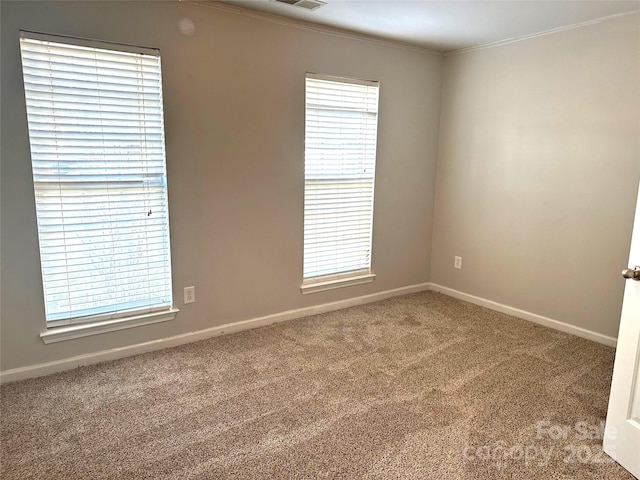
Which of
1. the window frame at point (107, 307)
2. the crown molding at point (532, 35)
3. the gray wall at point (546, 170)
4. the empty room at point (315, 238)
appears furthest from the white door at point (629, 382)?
the window frame at point (107, 307)

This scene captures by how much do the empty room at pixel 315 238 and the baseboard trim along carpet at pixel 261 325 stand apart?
0.02 metres

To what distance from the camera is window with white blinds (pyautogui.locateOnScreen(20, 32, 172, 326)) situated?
2.44m

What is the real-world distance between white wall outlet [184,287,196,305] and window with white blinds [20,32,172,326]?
0.20 m

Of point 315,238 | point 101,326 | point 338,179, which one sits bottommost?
point 101,326

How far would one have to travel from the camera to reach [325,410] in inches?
91.0

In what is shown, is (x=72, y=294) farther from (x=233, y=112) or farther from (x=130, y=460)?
(x=233, y=112)

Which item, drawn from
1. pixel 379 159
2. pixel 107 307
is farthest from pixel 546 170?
pixel 107 307

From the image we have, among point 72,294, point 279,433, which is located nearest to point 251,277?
point 72,294

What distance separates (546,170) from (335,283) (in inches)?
75.5

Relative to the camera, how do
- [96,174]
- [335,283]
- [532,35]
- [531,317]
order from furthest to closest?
1. [335,283]
2. [531,317]
3. [532,35]
4. [96,174]

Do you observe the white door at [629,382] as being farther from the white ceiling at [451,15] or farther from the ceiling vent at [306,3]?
the ceiling vent at [306,3]

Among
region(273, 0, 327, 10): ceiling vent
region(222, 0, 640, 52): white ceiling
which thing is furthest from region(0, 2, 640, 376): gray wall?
region(273, 0, 327, 10): ceiling vent

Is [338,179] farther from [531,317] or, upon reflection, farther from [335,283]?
[531,317]

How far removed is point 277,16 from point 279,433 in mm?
2702
